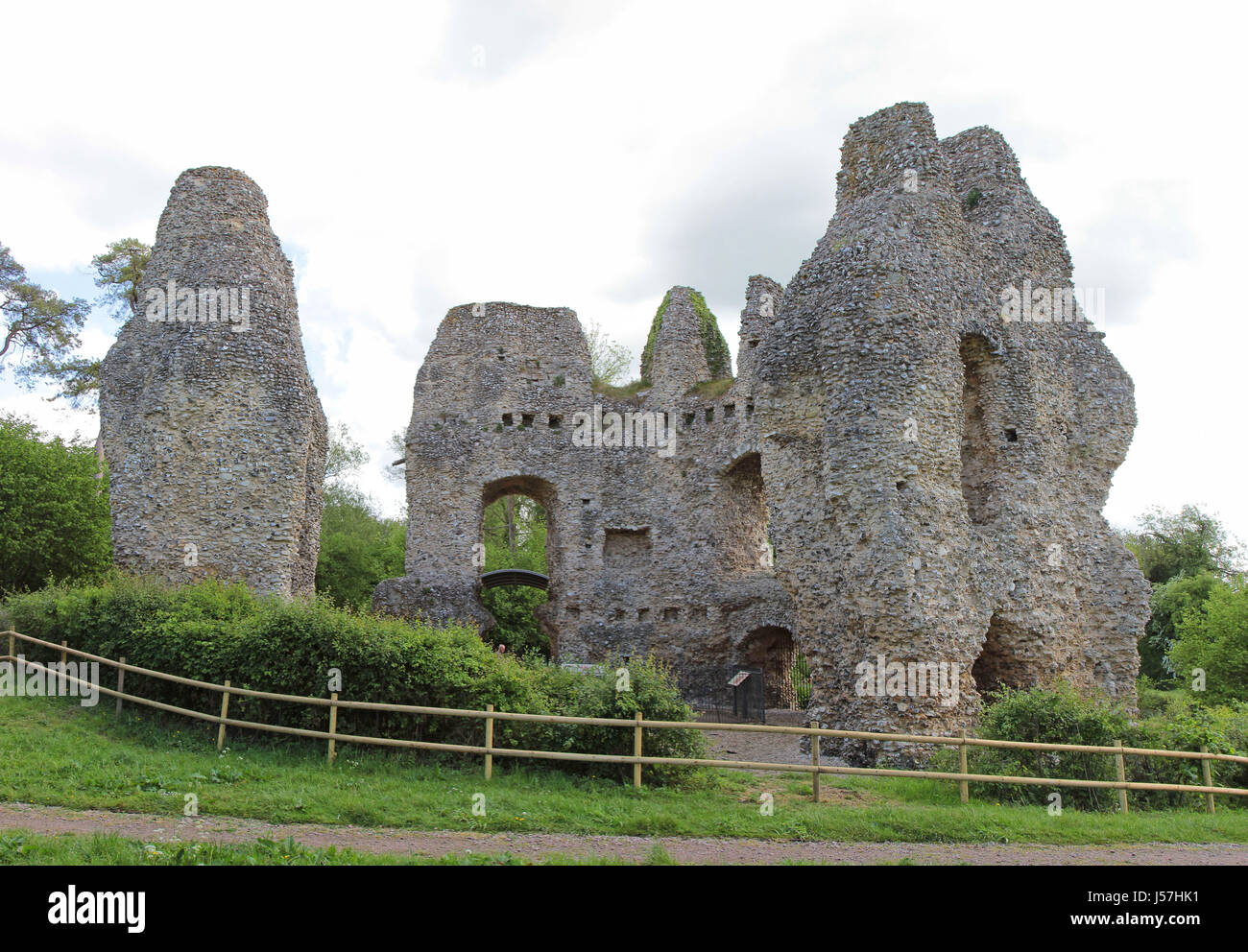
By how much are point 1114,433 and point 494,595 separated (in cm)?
1979

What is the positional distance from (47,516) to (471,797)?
60.0ft

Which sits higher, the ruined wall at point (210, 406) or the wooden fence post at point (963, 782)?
the ruined wall at point (210, 406)

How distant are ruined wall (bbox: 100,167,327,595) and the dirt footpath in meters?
8.36

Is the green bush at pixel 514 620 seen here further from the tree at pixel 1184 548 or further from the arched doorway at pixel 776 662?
the tree at pixel 1184 548

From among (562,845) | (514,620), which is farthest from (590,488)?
(562,845)

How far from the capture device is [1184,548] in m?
38.1

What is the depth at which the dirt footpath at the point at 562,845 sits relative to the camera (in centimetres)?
800

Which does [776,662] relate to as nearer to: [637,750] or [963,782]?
[963,782]

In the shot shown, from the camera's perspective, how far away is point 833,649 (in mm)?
15117

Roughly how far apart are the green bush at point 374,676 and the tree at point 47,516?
10.8 meters

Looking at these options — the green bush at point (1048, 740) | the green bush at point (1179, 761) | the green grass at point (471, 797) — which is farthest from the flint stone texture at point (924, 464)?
the green grass at point (471, 797)

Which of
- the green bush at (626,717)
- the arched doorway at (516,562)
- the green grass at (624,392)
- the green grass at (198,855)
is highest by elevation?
the green grass at (624,392)

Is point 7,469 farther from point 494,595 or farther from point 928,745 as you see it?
point 928,745

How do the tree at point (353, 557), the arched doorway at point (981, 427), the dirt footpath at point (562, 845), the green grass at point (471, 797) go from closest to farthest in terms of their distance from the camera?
the dirt footpath at point (562, 845) → the green grass at point (471, 797) → the arched doorway at point (981, 427) → the tree at point (353, 557)
